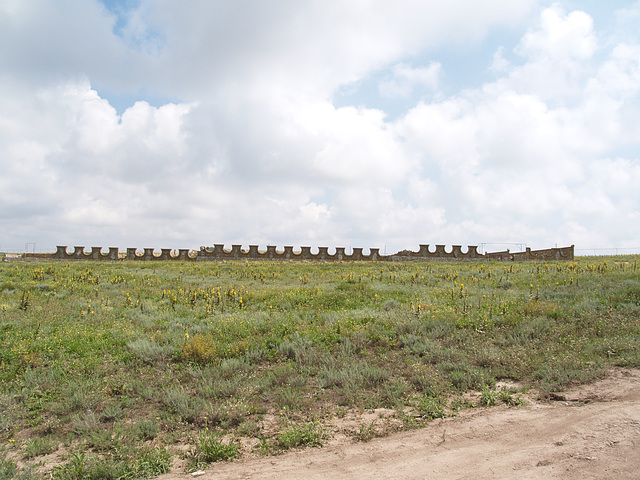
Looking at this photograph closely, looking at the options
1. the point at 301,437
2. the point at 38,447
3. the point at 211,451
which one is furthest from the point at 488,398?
the point at 38,447

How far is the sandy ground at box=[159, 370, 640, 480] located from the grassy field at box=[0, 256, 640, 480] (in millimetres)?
310

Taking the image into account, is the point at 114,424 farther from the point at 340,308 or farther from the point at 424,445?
the point at 340,308

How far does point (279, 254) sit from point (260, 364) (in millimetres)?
26382

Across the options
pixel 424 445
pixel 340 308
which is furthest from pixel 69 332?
pixel 424 445

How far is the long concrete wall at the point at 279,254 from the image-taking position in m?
33.4

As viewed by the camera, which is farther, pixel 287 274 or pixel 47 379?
pixel 287 274

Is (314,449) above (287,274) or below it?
below

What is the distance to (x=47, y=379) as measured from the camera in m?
7.25

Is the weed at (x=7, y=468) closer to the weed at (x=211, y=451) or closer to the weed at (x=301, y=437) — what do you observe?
the weed at (x=211, y=451)

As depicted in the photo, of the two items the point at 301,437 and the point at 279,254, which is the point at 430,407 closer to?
the point at 301,437

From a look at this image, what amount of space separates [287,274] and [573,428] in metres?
16.9

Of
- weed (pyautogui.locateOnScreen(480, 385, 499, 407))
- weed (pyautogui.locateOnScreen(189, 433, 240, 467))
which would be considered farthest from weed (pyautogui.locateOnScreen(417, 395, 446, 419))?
weed (pyautogui.locateOnScreen(189, 433, 240, 467))

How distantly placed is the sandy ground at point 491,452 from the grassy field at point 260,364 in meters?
0.31

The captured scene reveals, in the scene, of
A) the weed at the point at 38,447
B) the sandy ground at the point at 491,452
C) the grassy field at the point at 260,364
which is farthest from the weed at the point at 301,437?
the weed at the point at 38,447
